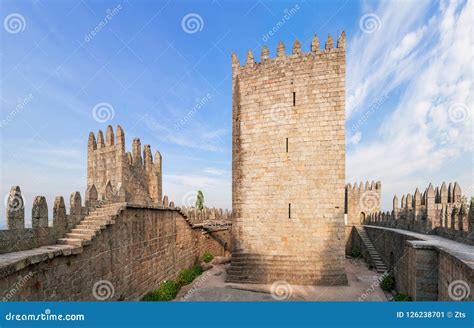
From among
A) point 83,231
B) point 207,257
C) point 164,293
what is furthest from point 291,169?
point 207,257

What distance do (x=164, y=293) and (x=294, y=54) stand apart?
1233cm

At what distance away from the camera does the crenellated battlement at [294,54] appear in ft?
38.4

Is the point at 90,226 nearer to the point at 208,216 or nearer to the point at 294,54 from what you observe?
the point at 294,54

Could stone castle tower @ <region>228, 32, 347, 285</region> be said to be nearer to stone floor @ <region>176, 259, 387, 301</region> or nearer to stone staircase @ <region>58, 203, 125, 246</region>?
stone floor @ <region>176, 259, 387, 301</region>

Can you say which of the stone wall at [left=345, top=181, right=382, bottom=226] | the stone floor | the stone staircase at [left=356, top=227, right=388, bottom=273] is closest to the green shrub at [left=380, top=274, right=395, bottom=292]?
the stone floor

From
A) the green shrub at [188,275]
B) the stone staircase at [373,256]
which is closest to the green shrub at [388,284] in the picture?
the stone staircase at [373,256]

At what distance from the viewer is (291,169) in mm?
11914

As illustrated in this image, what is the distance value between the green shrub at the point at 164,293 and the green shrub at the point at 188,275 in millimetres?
623

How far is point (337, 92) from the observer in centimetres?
1152

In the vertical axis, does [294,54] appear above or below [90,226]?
above

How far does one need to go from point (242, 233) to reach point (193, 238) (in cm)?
464

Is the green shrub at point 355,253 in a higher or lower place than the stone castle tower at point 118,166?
lower

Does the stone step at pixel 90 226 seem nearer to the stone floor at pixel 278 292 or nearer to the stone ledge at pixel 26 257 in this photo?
the stone ledge at pixel 26 257

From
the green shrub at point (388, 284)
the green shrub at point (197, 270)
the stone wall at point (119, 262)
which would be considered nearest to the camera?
the stone wall at point (119, 262)
